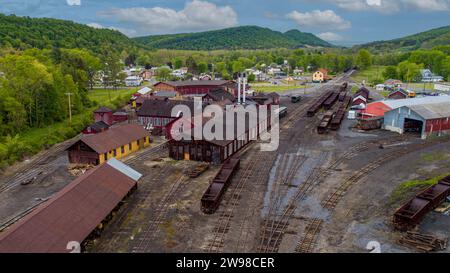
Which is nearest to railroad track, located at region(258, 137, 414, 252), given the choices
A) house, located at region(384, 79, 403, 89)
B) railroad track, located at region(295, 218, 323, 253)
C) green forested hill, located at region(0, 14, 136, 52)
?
railroad track, located at region(295, 218, 323, 253)

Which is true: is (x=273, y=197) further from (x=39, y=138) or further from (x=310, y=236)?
(x=39, y=138)

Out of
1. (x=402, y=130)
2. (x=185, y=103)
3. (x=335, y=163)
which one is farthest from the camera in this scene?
(x=185, y=103)

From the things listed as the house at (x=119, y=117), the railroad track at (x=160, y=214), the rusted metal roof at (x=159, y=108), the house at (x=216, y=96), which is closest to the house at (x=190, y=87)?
the house at (x=216, y=96)

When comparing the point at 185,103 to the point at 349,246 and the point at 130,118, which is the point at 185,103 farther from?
the point at 349,246

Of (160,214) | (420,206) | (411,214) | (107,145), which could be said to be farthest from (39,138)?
(420,206)
